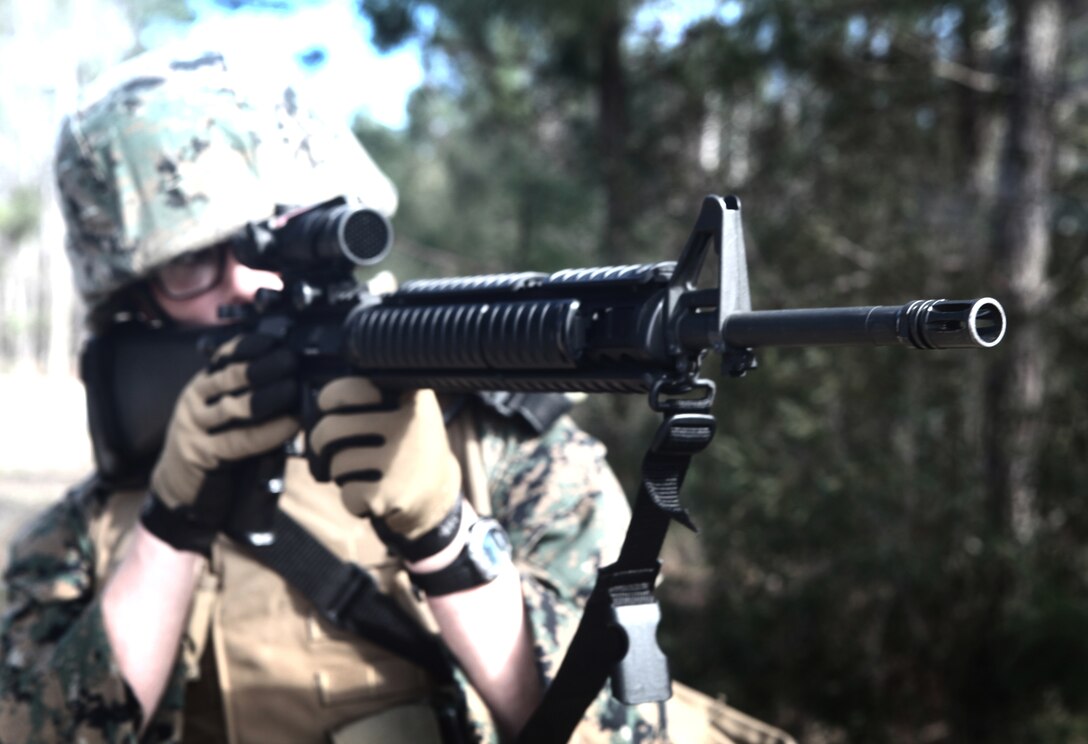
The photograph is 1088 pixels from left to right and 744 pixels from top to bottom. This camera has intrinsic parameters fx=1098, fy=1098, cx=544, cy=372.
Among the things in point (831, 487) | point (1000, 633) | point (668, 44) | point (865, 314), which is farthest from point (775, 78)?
point (865, 314)

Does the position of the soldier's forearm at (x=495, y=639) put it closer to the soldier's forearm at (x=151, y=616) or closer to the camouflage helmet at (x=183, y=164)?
the soldier's forearm at (x=151, y=616)

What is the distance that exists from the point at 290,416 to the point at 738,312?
976 mm

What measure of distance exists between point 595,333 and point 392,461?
0.47m

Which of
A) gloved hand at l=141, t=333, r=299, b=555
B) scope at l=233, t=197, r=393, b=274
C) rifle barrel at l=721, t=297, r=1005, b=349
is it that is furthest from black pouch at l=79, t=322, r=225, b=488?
rifle barrel at l=721, t=297, r=1005, b=349

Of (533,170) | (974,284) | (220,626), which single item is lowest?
(220,626)

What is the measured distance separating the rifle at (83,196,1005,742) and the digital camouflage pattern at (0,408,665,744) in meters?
0.18

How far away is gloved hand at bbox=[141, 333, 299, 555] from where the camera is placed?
6.51 feet

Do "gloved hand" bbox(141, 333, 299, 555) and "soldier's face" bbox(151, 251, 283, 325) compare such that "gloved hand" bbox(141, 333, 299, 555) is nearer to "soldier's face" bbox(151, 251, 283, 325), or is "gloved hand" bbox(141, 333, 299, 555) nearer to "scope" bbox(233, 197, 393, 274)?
"scope" bbox(233, 197, 393, 274)

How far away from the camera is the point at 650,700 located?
1.65 m

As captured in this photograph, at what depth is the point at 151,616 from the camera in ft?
7.17

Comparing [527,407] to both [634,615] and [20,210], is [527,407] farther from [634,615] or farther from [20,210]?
[20,210]

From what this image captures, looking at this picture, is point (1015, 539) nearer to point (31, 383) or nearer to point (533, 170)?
point (533, 170)

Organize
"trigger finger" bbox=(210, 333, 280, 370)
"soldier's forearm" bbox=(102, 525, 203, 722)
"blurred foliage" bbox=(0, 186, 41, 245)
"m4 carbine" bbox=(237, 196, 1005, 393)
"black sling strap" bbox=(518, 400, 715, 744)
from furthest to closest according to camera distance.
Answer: "blurred foliage" bbox=(0, 186, 41, 245) → "soldier's forearm" bbox=(102, 525, 203, 722) → "trigger finger" bbox=(210, 333, 280, 370) → "black sling strap" bbox=(518, 400, 715, 744) → "m4 carbine" bbox=(237, 196, 1005, 393)

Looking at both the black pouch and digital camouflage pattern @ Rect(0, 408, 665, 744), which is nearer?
digital camouflage pattern @ Rect(0, 408, 665, 744)
